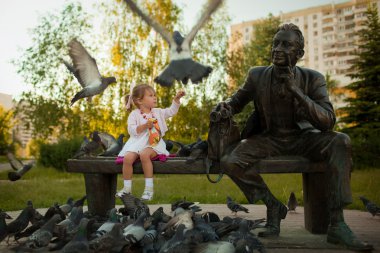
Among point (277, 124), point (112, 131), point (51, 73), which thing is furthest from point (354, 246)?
point (51, 73)

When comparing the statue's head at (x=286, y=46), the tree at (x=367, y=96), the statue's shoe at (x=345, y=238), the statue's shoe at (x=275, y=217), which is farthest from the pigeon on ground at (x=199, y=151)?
the tree at (x=367, y=96)

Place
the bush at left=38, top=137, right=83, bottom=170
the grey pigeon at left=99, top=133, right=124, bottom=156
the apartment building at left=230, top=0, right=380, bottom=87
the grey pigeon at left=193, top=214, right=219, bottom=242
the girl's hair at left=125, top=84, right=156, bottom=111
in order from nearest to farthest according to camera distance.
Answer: the grey pigeon at left=193, top=214, right=219, bottom=242
the girl's hair at left=125, top=84, right=156, bottom=111
the grey pigeon at left=99, top=133, right=124, bottom=156
the bush at left=38, top=137, right=83, bottom=170
the apartment building at left=230, top=0, right=380, bottom=87

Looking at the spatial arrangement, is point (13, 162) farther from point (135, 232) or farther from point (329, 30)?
point (329, 30)

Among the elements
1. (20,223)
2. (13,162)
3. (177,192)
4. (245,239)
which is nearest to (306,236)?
(245,239)

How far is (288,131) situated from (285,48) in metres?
0.83

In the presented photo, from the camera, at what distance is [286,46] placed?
13.3 ft

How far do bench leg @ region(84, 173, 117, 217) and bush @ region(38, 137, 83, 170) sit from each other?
13.7 metres

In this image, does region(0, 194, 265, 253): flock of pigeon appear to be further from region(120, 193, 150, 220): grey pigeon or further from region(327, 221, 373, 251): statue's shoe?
region(327, 221, 373, 251): statue's shoe

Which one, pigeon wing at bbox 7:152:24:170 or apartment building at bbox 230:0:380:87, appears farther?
apartment building at bbox 230:0:380:87

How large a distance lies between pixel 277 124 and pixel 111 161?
1731 millimetres

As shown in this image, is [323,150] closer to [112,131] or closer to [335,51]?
[112,131]

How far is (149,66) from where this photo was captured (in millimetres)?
21047

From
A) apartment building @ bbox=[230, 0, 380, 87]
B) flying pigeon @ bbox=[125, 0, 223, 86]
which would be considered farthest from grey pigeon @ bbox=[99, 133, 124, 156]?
apartment building @ bbox=[230, 0, 380, 87]

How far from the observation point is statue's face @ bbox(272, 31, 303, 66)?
402 cm
